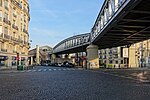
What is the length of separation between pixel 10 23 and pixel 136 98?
1913 inches

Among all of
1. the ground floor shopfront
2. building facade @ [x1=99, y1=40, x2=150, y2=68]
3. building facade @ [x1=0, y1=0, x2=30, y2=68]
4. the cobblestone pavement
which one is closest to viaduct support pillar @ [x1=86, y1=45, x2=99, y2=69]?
building facade @ [x1=99, y1=40, x2=150, y2=68]

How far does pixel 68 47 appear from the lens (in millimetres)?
90062

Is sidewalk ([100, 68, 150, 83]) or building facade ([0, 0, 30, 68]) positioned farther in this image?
building facade ([0, 0, 30, 68])

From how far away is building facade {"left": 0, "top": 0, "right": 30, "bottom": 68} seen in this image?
167 ft

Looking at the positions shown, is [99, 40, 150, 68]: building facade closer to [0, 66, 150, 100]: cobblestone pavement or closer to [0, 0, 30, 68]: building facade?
[0, 0, 30, 68]: building facade

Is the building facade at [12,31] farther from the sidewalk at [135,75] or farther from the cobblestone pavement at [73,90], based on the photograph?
the cobblestone pavement at [73,90]

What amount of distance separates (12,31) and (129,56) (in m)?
32.9

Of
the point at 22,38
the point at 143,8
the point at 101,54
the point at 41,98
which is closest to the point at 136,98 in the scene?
the point at 41,98

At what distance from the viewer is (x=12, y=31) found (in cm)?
5722

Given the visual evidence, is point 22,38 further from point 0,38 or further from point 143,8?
point 143,8

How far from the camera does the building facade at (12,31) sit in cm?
5080

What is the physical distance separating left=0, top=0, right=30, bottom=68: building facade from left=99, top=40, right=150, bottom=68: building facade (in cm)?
2702

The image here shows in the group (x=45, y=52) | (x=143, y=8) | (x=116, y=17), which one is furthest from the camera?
(x=45, y=52)

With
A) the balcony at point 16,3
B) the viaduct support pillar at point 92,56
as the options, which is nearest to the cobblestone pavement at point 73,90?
the viaduct support pillar at point 92,56
